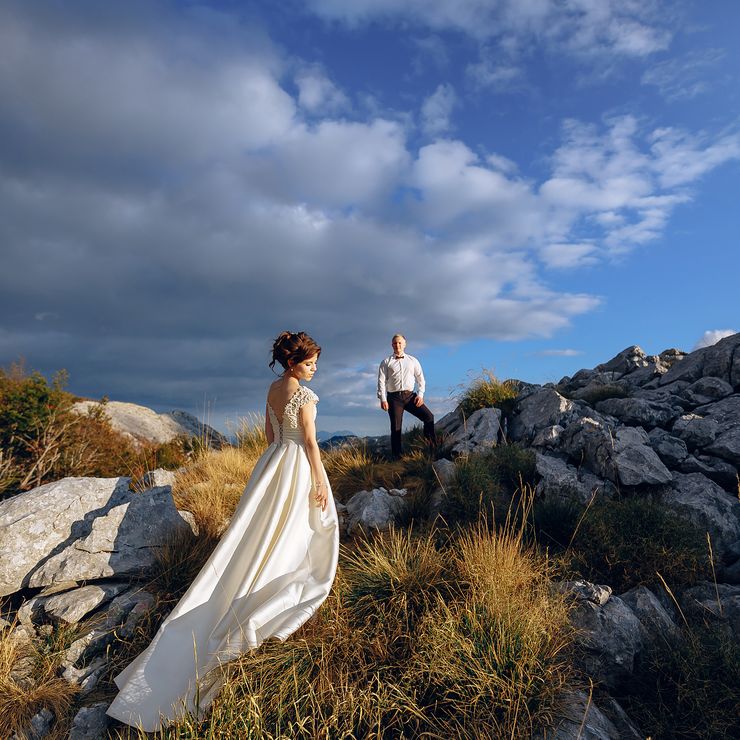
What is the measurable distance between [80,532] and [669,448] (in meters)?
9.19

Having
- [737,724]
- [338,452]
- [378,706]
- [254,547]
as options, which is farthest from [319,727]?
[338,452]

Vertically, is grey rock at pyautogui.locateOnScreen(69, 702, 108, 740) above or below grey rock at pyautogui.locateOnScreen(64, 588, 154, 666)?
below

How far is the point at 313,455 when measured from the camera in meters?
5.81

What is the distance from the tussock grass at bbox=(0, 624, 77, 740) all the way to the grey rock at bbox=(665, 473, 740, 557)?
7637 mm

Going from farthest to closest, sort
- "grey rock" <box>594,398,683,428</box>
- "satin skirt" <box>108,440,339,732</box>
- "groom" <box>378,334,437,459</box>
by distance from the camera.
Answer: "groom" <box>378,334,437,459</box>
"grey rock" <box>594,398,683,428</box>
"satin skirt" <box>108,440,339,732</box>

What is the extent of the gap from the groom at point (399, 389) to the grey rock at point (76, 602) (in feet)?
21.4

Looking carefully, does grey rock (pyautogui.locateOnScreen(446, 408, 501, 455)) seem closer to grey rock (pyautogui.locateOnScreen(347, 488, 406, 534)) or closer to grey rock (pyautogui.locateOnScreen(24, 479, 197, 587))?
grey rock (pyautogui.locateOnScreen(347, 488, 406, 534))

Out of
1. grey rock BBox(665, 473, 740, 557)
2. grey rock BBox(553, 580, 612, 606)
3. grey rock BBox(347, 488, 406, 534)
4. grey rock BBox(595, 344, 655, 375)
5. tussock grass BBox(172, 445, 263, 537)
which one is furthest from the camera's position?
grey rock BBox(595, 344, 655, 375)

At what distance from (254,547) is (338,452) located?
6941 millimetres

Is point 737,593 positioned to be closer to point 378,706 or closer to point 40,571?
point 378,706

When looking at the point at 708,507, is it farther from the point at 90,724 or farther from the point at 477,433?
the point at 90,724

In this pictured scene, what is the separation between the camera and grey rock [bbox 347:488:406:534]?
811 centimetres

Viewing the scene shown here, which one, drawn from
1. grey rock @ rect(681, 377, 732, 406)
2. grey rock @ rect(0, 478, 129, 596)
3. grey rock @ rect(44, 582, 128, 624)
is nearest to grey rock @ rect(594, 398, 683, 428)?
grey rock @ rect(681, 377, 732, 406)

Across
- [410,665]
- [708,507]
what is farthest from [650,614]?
Result: [708,507]
